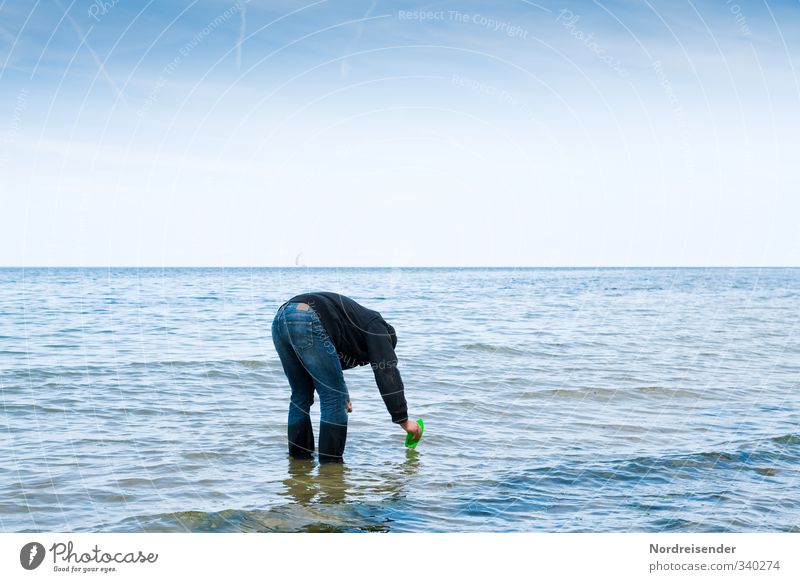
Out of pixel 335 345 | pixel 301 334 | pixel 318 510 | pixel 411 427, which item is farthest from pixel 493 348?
pixel 318 510

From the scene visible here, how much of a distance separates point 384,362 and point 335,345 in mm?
491

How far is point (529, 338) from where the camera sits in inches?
779

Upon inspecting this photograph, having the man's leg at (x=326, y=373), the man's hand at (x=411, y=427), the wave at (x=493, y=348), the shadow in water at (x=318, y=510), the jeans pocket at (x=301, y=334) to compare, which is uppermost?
the jeans pocket at (x=301, y=334)

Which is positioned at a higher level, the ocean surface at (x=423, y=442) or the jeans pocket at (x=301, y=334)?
the jeans pocket at (x=301, y=334)

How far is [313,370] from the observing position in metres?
6.93

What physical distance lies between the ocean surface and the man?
77cm

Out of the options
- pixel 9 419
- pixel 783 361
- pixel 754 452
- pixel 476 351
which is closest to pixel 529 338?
pixel 476 351

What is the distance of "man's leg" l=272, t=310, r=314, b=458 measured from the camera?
23.0 feet

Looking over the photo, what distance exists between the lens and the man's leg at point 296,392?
7.02m

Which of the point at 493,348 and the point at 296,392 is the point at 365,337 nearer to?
the point at 296,392

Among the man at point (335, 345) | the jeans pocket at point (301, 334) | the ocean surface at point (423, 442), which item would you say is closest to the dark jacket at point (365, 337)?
the man at point (335, 345)

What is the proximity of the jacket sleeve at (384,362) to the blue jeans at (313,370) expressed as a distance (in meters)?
0.36

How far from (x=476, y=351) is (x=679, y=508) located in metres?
10.1

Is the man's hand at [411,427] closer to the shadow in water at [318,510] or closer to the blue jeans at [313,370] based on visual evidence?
the shadow in water at [318,510]
